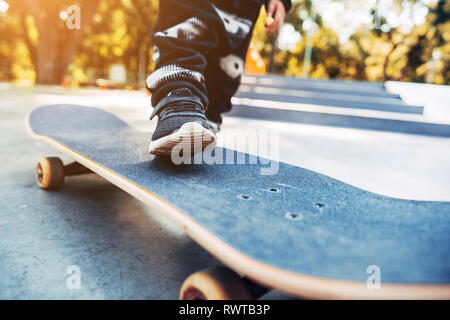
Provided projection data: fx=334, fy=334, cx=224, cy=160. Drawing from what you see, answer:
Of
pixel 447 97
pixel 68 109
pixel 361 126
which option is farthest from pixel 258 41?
pixel 68 109

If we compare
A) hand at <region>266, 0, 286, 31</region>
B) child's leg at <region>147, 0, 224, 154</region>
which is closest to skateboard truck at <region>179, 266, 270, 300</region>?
child's leg at <region>147, 0, 224, 154</region>

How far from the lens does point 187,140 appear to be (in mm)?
994

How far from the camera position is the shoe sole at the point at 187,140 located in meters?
0.97

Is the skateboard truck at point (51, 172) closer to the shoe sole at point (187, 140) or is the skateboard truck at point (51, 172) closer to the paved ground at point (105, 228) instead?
the paved ground at point (105, 228)

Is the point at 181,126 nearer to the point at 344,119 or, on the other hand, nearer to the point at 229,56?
the point at 229,56

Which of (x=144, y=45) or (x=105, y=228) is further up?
(x=144, y=45)

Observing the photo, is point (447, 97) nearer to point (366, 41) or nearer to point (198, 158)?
point (198, 158)

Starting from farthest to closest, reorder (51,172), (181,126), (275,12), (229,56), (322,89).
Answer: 1. (322,89)
2. (275,12)
3. (229,56)
4. (51,172)
5. (181,126)

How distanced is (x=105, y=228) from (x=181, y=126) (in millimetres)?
465

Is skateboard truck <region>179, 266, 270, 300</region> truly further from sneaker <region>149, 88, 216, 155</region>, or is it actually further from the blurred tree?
the blurred tree

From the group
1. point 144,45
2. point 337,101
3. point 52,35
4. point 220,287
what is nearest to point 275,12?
point 220,287

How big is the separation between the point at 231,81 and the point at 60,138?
847 millimetres

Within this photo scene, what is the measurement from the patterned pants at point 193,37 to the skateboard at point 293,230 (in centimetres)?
32

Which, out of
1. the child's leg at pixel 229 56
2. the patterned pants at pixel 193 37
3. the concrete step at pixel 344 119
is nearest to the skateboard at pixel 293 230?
the patterned pants at pixel 193 37
